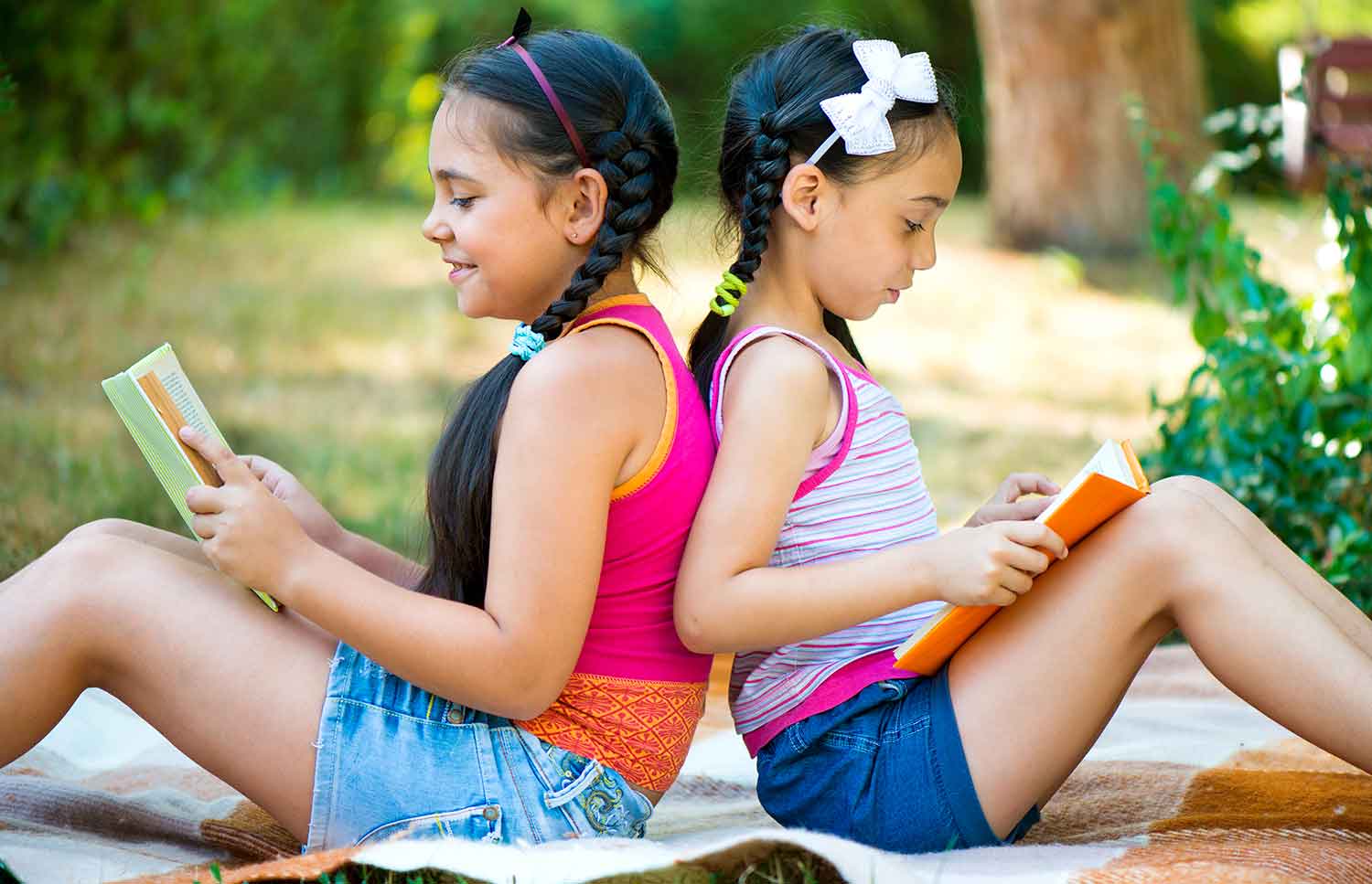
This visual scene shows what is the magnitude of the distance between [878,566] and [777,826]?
44 cm

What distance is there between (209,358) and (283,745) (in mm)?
3788

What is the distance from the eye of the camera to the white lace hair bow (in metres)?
1.95

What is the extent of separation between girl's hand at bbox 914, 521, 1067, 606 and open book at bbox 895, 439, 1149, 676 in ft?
0.08

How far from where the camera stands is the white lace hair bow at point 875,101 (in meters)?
1.95

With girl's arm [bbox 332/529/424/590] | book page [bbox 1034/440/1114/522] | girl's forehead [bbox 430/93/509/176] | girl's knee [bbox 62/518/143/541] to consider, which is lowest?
girl's arm [bbox 332/529/424/590]

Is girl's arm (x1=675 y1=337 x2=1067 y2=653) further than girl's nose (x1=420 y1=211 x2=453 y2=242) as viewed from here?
No

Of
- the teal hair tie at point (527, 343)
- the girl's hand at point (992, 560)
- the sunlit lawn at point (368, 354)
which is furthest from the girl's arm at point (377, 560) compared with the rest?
the sunlit lawn at point (368, 354)

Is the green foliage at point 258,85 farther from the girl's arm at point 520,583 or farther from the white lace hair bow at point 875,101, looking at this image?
the girl's arm at point 520,583

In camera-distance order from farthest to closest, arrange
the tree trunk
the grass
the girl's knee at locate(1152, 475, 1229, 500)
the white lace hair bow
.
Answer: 1. the tree trunk
2. the grass
3. the white lace hair bow
4. the girl's knee at locate(1152, 475, 1229, 500)

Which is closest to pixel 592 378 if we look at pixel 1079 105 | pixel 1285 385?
pixel 1285 385

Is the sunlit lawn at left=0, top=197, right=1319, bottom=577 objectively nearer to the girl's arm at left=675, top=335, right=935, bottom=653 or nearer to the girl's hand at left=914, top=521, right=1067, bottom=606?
the girl's arm at left=675, top=335, right=935, bottom=653

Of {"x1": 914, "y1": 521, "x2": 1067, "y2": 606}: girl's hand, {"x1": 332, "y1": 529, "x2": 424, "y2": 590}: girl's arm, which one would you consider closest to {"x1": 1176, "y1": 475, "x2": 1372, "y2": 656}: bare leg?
{"x1": 914, "y1": 521, "x2": 1067, "y2": 606}: girl's hand

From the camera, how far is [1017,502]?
2174 millimetres

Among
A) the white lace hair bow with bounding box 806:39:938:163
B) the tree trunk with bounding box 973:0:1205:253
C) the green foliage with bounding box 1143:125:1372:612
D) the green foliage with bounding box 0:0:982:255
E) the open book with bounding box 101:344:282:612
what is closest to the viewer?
the open book with bounding box 101:344:282:612
